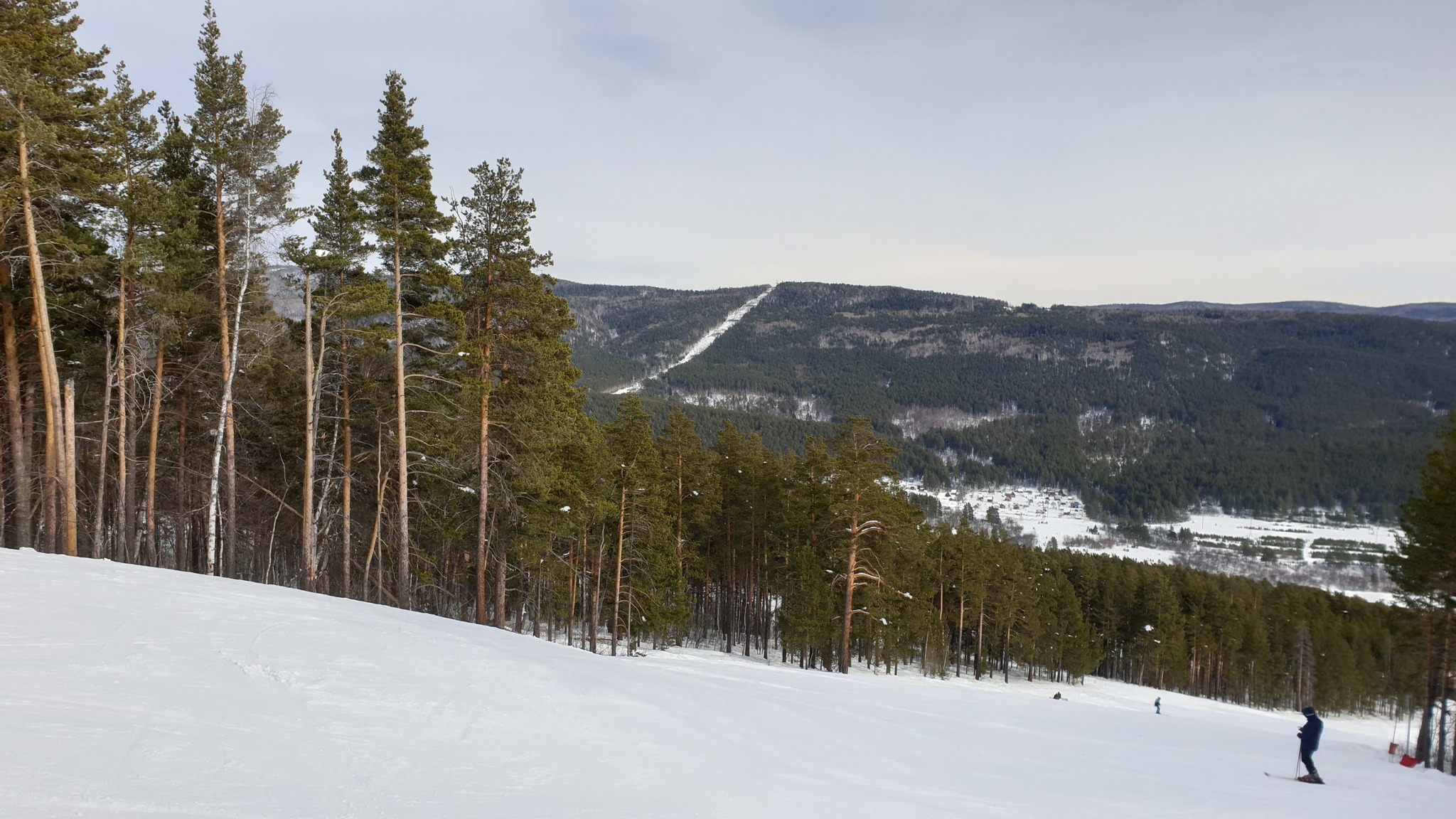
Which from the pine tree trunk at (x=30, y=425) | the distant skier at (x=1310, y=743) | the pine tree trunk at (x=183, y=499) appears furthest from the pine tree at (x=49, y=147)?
the distant skier at (x=1310, y=743)

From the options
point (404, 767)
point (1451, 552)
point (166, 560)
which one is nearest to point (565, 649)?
point (404, 767)

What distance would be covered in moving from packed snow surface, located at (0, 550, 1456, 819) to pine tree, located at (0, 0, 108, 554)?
5.72 m

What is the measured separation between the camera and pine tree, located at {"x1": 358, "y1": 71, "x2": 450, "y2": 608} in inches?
701

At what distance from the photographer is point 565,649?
14.0 meters

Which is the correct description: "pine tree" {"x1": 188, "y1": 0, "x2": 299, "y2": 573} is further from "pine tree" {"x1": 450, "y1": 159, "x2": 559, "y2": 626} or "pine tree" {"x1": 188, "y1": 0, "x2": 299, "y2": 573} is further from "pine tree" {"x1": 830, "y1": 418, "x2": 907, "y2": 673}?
"pine tree" {"x1": 830, "y1": 418, "x2": 907, "y2": 673}

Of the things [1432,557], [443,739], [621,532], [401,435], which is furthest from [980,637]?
[443,739]

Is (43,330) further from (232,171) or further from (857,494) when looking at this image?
(857,494)

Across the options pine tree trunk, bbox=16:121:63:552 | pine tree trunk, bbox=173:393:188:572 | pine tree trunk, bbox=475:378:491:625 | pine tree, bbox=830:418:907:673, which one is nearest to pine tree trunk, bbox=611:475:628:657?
pine tree trunk, bbox=475:378:491:625

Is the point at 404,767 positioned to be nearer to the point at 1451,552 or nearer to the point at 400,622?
the point at 400,622

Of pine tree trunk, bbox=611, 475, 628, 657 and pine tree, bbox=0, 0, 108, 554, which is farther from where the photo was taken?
pine tree trunk, bbox=611, 475, 628, 657

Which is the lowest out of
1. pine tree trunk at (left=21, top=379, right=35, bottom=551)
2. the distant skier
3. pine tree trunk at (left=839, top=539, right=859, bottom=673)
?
pine tree trunk at (left=839, top=539, right=859, bottom=673)

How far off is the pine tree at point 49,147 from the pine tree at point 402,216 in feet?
18.5

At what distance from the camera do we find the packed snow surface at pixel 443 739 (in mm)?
5332

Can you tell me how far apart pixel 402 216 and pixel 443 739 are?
51.5 ft
